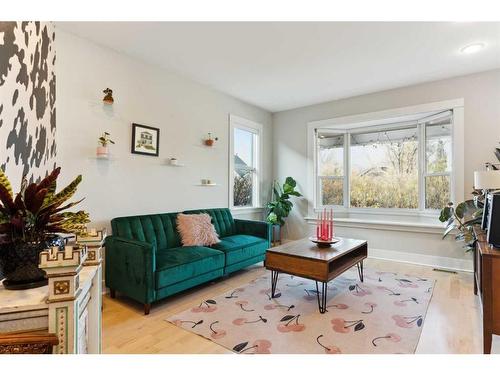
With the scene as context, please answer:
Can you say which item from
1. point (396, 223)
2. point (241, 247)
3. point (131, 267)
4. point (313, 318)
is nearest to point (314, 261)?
point (313, 318)

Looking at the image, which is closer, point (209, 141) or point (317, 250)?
point (317, 250)

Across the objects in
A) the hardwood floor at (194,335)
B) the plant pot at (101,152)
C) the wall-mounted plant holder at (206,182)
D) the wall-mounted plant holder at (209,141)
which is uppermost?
the wall-mounted plant holder at (209,141)

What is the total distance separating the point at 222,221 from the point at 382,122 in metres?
3.11

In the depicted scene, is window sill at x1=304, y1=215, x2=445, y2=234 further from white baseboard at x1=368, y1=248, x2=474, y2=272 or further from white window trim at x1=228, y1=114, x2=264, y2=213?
white window trim at x1=228, y1=114, x2=264, y2=213

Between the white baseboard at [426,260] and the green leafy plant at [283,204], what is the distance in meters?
1.52

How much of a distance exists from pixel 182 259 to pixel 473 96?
423 centimetres

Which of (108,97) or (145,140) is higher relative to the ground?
(108,97)

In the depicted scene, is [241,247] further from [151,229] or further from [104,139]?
[104,139]

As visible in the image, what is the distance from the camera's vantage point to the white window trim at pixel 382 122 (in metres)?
3.69

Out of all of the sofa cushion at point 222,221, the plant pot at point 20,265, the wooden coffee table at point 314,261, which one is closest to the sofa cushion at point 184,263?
the wooden coffee table at point 314,261

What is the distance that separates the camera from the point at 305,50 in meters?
3.00

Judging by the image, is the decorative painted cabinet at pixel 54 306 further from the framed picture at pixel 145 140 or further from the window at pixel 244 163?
the window at pixel 244 163

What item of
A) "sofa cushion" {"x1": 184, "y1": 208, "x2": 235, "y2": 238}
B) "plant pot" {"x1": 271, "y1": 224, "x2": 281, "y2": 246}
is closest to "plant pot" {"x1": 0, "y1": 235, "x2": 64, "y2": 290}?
"sofa cushion" {"x1": 184, "y1": 208, "x2": 235, "y2": 238}
